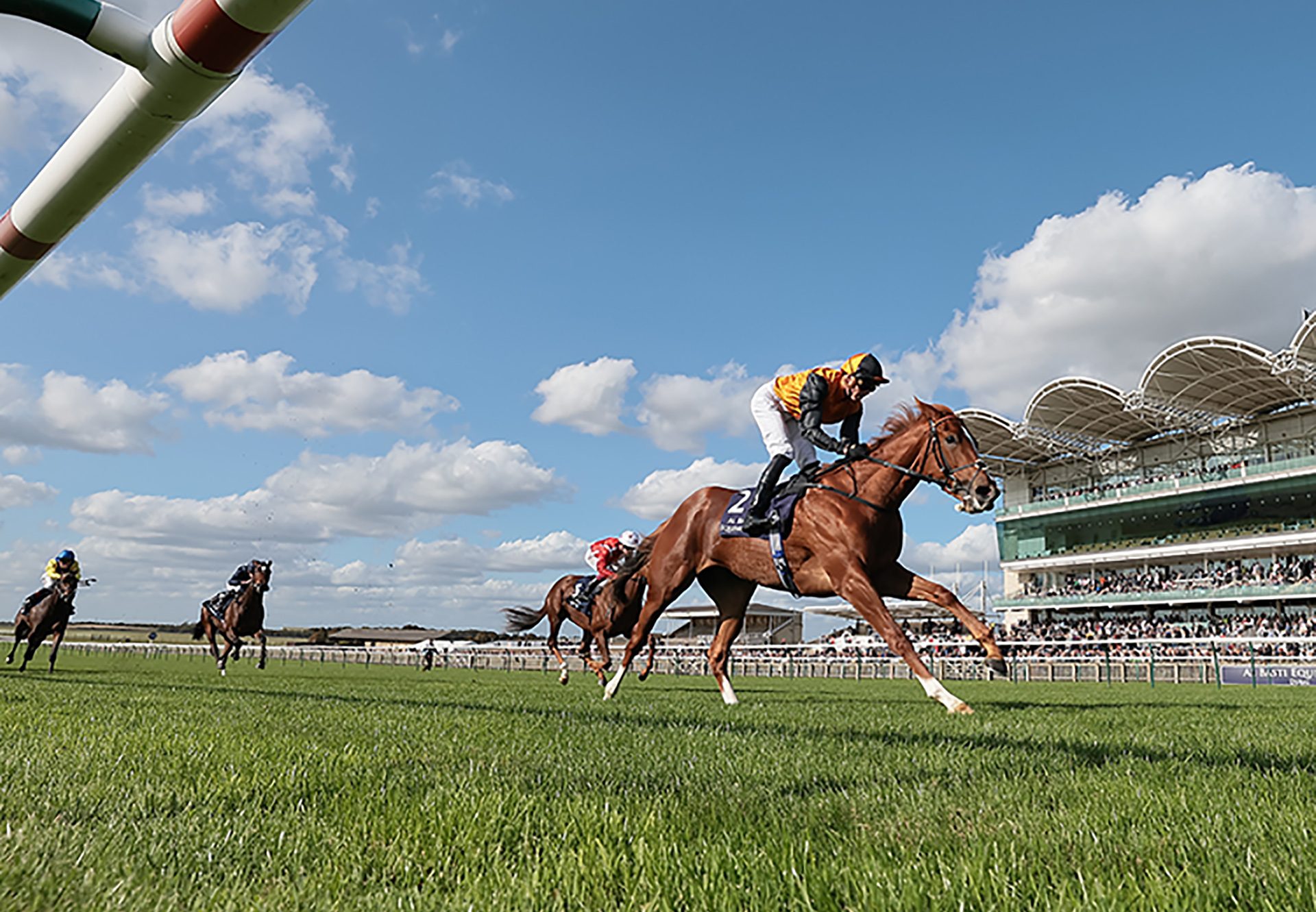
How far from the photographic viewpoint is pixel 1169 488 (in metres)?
53.2

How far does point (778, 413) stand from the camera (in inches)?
372

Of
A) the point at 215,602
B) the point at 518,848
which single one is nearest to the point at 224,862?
the point at 518,848

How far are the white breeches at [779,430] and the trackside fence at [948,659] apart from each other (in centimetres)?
1471

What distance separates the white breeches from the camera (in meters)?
9.41

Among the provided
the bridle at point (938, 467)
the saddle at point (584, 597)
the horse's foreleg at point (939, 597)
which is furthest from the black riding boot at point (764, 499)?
the saddle at point (584, 597)

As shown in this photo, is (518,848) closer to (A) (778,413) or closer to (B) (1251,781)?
(B) (1251,781)

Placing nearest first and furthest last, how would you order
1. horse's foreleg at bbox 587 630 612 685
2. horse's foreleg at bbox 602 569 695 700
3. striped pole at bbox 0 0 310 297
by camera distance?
striped pole at bbox 0 0 310 297 < horse's foreleg at bbox 602 569 695 700 < horse's foreleg at bbox 587 630 612 685

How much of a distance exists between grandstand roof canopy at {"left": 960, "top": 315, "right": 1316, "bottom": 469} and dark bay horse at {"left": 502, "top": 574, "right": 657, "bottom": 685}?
36.8 metres

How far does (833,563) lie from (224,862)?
6.71m

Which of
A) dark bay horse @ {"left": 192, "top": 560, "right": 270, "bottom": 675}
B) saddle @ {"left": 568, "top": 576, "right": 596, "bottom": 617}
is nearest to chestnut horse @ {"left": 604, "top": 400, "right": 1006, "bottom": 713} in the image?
saddle @ {"left": 568, "top": 576, "right": 596, "bottom": 617}

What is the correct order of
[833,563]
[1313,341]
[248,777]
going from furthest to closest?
1. [1313,341]
2. [833,563]
3. [248,777]

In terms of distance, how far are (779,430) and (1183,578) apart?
1980 inches

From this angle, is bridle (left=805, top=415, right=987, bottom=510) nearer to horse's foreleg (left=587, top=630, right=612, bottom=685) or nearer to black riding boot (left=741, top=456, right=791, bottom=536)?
black riding boot (left=741, top=456, right=791, bottom=536)

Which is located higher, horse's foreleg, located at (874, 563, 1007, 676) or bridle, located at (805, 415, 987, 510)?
bridle, located at (805, 415, 987, 510)
